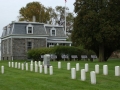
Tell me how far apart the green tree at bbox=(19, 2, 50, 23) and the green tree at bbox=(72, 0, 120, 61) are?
33006 mm

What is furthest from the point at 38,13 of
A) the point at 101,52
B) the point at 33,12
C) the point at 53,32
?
the point at 101,52

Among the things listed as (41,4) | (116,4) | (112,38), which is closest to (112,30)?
(112,38)

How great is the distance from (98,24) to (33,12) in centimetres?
3659

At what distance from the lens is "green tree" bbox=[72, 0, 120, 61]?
34.3 metres

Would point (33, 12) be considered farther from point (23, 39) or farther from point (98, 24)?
point (98, 24)

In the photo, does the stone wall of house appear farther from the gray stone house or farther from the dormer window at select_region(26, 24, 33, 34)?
the dormer window at select_region(26, 24, 33, 34)

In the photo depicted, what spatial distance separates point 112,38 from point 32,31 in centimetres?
2031

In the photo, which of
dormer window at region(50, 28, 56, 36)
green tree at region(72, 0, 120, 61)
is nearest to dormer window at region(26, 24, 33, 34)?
dormer window at region(50, 28, 56, 36)

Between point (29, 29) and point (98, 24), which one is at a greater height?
point (29, 29)

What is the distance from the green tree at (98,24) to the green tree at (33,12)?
3301cm

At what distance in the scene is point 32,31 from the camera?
51.5 m

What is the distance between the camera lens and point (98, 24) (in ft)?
115

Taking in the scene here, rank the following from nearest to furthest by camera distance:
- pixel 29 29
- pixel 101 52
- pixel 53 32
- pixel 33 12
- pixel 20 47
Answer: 1. pixel 101 52
2. pixel 20 47
3. pixel 29 29
4. pixel 53 32
5. pixel 33 12

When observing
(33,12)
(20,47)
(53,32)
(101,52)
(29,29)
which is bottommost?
(101,52)
